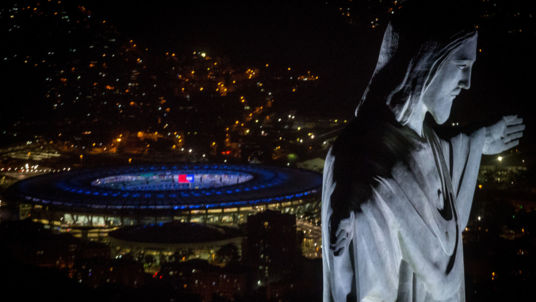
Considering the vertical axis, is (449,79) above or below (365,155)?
above

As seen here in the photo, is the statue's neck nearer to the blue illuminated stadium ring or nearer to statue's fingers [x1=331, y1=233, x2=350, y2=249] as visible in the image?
statue's fingers [x1=331, y1=233, x2=350, y2=249]

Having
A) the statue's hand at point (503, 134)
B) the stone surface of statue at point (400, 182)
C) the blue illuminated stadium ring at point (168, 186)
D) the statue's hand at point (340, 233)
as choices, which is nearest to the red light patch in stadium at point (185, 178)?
the blue illuminated stadium ring at point (168, 186)

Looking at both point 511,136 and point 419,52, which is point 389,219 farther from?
point 511,136

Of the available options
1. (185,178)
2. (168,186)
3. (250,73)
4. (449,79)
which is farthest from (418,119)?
(250,73)

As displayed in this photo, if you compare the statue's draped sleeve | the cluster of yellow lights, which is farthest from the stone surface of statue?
the cluster of yellow lights

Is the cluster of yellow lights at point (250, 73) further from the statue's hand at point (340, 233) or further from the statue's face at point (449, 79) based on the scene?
the statue's hand at point (340, 233)
